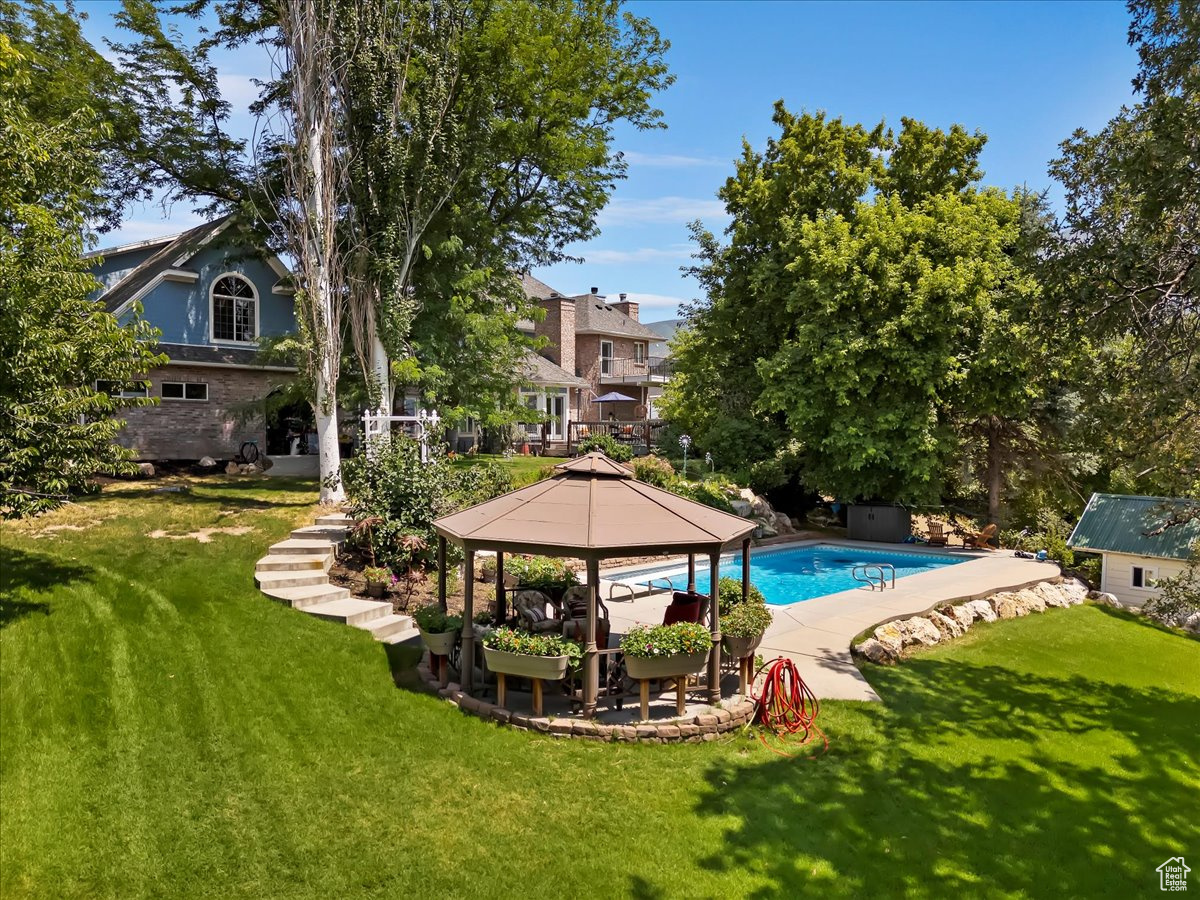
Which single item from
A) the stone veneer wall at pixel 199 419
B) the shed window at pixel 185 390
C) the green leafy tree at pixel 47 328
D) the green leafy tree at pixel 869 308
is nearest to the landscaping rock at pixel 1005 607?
the green leafy tree at pixel 869 308

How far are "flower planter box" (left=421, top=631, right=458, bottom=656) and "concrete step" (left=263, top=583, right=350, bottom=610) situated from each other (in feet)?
9.81

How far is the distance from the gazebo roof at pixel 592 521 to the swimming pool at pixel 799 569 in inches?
298

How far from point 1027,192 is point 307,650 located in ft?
82.3

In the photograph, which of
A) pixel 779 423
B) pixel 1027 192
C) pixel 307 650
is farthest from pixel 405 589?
pixel 1027 192

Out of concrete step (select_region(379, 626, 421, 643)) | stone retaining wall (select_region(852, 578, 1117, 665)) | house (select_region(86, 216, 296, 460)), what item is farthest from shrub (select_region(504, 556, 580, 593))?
house (select_region(86, 216, 296, 460))

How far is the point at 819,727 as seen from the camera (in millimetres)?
8469

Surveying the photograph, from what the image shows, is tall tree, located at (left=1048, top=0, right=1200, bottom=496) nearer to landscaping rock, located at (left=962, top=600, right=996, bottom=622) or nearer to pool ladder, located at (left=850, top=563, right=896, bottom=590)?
landscaping rock, located at (left=962, top=600, right=996, bottom=622)

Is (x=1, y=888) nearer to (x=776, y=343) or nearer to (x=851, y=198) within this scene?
(x=776, y=343)

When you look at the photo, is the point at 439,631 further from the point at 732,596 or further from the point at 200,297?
the point at 200,297

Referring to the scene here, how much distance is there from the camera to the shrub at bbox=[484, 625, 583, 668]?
7.91 m

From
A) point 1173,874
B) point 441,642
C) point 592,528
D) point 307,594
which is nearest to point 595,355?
point 307,594

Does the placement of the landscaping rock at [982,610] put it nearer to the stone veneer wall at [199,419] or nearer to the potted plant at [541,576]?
the potted plant at [541,576]

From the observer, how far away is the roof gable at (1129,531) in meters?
17.3

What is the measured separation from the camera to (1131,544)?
58.6 feet
